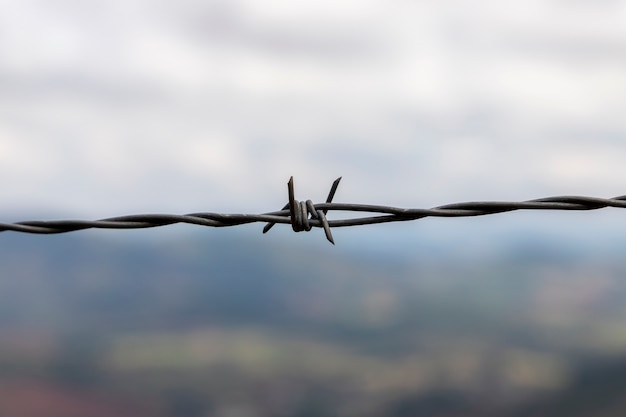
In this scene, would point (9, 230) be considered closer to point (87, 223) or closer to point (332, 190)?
point (87, 223)

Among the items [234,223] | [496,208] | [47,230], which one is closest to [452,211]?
[496,208]

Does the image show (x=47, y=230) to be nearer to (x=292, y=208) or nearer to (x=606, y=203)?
(x=292, y=208)

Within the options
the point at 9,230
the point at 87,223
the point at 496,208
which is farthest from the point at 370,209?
the point at 9,230

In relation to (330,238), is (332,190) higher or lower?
higher

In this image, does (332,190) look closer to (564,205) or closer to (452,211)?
(452,211)

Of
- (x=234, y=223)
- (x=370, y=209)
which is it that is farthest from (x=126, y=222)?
(x=370, y=209)
